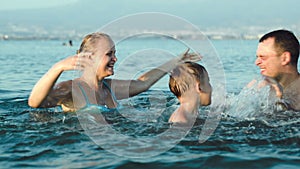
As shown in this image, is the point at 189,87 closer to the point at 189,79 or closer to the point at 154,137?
the point at 189,79

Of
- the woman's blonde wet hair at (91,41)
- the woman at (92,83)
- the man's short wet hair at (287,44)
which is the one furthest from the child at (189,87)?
the man's short wet hair at (287,44)

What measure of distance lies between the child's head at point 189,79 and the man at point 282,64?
63.8 inches

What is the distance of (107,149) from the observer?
5328 mm

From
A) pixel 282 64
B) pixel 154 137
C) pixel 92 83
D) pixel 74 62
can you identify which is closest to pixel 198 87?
pixel 154 137

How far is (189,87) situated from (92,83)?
1.34 m

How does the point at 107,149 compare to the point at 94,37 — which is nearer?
the point at 107,149

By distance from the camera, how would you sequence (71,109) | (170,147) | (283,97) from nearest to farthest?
(170,147)
(71,109)
(283,97)

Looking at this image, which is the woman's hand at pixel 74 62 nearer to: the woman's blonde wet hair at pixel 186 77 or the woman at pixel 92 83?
the woman at pixel 92 83

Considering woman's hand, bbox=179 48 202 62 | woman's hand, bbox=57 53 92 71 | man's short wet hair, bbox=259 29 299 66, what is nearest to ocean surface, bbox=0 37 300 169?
woman's hand, bbox=179 48 202 62

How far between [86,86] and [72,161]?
1.78m

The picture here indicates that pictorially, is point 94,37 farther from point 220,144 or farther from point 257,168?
point 257,168

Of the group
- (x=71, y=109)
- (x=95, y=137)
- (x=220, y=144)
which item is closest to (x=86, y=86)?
(x=71, y=109)

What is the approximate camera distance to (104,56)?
6277 millimetres

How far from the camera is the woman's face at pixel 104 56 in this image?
6227 millimetres
